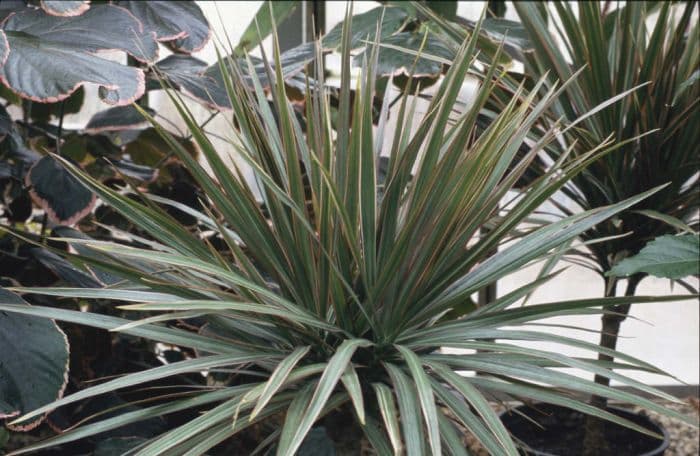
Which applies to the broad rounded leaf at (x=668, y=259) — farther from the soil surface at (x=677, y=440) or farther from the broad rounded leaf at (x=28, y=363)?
the soil surface at (x=677, y=440)

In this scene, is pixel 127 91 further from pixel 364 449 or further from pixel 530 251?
pixel 364 449

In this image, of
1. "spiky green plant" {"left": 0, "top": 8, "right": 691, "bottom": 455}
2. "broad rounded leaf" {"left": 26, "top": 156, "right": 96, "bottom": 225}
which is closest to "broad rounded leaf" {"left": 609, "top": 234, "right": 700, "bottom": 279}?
"spiky green plant" {"left": 0, "top": 8, "right": 691, "bottom": 455}

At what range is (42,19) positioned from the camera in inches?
52.0

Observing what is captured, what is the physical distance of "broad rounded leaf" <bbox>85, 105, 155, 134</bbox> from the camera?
5.20 ft

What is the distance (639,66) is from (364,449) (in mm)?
1015

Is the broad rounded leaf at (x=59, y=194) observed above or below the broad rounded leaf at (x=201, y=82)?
below

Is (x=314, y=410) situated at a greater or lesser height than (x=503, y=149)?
lesser

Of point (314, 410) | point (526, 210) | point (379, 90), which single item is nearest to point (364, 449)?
point (379, 90)

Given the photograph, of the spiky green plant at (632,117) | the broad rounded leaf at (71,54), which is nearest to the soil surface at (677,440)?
the spiky green plant at (632,117)

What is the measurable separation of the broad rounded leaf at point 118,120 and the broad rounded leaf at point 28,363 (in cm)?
57

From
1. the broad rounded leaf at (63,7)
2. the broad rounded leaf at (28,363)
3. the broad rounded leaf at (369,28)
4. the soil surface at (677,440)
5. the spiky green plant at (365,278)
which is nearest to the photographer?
the spiky green plant at (365,278)

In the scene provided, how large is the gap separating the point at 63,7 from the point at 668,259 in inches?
41.6

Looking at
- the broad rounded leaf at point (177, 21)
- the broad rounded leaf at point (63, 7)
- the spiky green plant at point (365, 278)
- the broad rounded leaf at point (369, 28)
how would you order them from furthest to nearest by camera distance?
the broad rounded leaf at point (369, 28) → the broad rounded leaf at point (177, 21) → the broad rounded leaf at point (63, 7) → the spiky green plant at point (365, 278)

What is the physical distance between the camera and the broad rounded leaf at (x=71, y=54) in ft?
3.74
